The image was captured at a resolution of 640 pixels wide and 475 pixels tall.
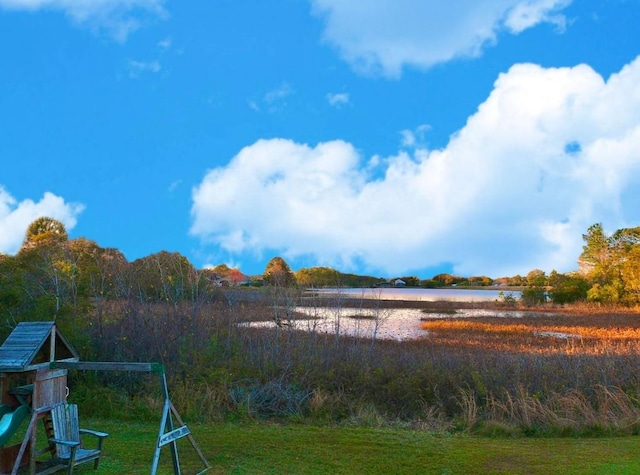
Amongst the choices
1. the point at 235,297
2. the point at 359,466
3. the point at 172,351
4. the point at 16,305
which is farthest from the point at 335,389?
the point at 16,305

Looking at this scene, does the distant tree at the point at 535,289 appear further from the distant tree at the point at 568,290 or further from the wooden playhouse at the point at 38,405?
the wooden playhouse at the point at 38,405

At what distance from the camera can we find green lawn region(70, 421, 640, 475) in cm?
632

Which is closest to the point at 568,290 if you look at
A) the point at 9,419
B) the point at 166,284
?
the point at 166,284

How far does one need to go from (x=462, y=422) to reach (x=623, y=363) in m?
4.37

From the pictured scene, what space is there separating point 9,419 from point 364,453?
160 inches

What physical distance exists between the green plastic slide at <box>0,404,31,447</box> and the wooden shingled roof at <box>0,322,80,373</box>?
49 cm

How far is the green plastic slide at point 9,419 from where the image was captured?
559 cm

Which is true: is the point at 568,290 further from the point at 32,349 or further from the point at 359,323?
the point at 32,349

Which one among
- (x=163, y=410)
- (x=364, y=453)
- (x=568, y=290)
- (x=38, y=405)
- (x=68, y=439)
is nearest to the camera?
(x=163, y=410)

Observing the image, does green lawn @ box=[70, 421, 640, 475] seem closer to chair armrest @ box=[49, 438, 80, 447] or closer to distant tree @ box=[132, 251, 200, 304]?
chair armrest @ box=[49, 438, 80, 447]

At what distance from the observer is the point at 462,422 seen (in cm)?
920

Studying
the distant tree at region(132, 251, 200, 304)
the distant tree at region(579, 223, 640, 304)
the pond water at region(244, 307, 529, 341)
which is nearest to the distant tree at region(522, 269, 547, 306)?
the distant tree at region(579, 223, 640, 304)

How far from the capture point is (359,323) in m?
13.7

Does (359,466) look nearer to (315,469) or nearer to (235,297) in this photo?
(315,469)
